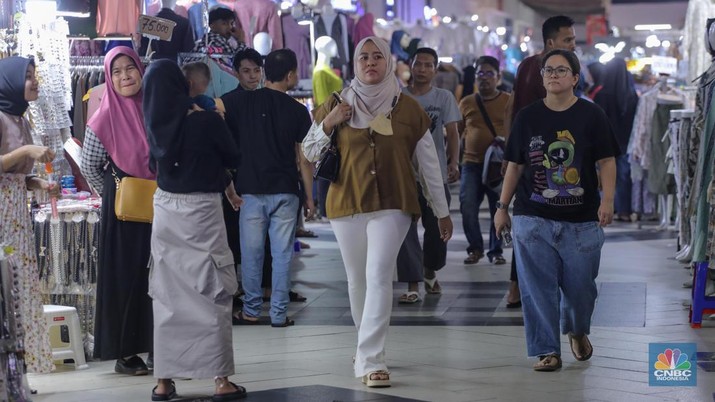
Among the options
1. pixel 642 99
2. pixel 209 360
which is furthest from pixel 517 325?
pixel 642 99

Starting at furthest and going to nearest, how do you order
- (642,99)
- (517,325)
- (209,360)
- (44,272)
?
1. (642,99)
2. (517,325)
3. (44,272)
4. (209,360)

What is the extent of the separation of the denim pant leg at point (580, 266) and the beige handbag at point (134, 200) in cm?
210

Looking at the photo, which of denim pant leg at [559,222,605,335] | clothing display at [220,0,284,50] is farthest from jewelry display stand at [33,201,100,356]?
clothing display at [220,0,284,50]

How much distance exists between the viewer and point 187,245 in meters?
6.11

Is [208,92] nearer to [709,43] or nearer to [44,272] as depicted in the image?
Answer: [44,272]

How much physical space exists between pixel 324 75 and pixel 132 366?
293 inches

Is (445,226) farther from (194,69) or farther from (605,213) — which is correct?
(194,69)

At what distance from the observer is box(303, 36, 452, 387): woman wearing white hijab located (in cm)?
635

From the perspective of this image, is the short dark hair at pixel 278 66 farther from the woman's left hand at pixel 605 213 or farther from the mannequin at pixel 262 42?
the mannequin at pixel 262 42

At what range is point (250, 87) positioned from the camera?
29.8 ft

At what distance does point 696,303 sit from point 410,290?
223 cm

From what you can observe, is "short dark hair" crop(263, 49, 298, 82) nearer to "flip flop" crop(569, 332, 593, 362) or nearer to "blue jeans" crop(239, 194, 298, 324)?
"blue jeans" crop(239, 194, 298, 324)

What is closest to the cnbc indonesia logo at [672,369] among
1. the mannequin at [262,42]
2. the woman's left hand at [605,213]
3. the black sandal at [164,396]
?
the woman's left hand at [605,213]

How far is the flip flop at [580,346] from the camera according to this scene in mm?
6863
